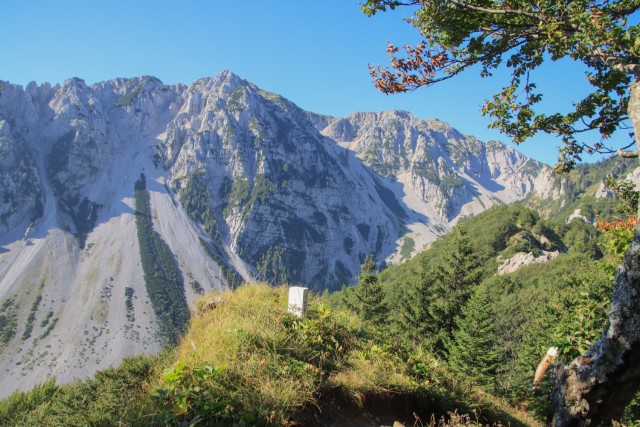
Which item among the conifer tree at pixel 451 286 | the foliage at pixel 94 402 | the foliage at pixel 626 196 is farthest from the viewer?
the conifer tree at pixel 451 286

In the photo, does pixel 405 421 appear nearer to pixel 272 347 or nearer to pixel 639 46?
pixel 272 347

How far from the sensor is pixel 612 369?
4109 mm

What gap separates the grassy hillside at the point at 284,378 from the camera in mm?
4930

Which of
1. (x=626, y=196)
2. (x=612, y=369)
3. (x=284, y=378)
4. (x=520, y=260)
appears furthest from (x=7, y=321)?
(x=612, y=369)

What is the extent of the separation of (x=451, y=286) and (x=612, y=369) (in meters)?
30.2

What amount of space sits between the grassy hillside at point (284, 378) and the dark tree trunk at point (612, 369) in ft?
5.78

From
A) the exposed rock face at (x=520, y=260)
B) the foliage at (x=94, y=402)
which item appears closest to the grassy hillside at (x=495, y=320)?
the foliage at (x=94, y=402)

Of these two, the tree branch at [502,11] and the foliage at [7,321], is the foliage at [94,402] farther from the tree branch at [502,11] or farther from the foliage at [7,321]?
the foliage at [7,321]

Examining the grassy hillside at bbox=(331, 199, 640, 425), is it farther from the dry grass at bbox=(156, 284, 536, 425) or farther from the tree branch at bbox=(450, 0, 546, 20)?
the tree branch at bbox=(450, 0, 546, 20)

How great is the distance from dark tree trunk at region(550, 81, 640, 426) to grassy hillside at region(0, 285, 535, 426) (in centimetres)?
176

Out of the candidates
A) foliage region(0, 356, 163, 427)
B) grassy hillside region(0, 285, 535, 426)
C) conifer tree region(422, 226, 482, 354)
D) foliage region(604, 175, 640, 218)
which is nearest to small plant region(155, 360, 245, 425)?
grassy hillside region(0, 285, 535, 426)

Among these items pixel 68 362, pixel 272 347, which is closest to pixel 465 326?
pixel 272 347

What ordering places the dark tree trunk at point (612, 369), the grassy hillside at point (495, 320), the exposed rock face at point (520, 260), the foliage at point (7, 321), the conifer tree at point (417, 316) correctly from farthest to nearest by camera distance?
the foliage at point (7, 321) → the exposed rock face at point (520, 260) → the conifer tree at point (417, 316) → the grassy hillside at point (495, 320) → the dark tree trunk at point (612, 369)

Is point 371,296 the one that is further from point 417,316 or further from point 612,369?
point 612,369
